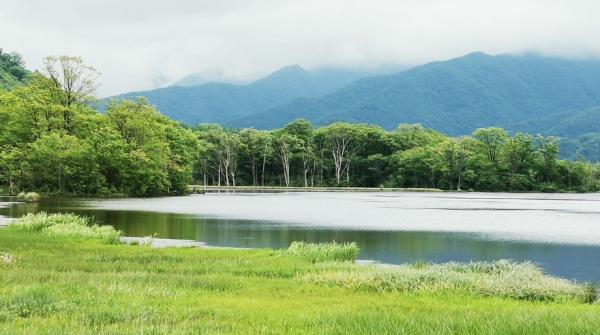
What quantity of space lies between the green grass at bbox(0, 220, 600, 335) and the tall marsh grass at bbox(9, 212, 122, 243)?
690 centimetres

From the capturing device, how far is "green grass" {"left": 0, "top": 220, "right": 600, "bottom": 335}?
30.6 feet

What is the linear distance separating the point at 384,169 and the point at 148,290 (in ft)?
486

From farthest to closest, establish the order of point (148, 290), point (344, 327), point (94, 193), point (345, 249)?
point (94, 193), point (345, 249), point (148, 290), point (344, 327)

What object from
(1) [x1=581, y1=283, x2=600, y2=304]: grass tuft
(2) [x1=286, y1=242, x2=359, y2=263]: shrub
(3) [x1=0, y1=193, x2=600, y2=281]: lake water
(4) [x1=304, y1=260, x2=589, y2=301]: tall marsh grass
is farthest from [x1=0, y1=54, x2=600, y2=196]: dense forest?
(1) [x1=581, y1=283, x2=600, y2=304]: grass tuft

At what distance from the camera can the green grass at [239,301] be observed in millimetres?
9336

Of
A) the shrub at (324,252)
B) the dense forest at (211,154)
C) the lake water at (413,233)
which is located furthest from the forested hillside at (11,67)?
the shrub at (324,252)

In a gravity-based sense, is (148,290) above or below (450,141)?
below

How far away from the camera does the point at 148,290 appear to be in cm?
1348

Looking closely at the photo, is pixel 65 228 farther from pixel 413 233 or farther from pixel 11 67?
pixel 11 67

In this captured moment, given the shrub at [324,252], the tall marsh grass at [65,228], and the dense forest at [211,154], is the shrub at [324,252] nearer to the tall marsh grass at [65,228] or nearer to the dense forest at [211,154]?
the tall marsh grass at [65,228]

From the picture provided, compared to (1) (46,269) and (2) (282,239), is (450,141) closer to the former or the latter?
(2) (282,239)

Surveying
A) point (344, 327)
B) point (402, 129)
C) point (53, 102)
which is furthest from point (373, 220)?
point (402, 129)

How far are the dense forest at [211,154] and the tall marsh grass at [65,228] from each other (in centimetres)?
4718

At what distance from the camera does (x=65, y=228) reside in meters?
32.7
